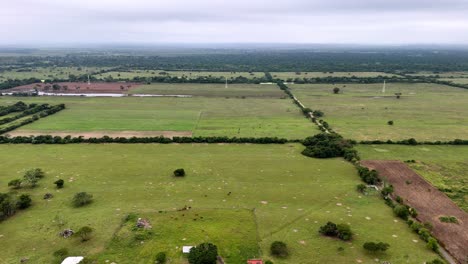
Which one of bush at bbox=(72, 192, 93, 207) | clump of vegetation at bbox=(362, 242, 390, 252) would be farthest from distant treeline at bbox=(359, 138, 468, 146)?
bush at bbox=(72, 192, 93, 207)

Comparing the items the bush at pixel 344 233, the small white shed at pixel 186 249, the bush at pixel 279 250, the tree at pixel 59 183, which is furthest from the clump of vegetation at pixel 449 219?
the tree at pixel 59 183

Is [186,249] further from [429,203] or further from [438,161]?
[438,161]

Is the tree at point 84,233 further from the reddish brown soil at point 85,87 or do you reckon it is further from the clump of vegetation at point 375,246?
the reddish brown soil at point 85,87

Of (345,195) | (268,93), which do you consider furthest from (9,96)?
(345,195)

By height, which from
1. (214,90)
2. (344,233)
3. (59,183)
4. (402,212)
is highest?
(214,90)

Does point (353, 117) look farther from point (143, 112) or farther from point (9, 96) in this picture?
point (9, 96)

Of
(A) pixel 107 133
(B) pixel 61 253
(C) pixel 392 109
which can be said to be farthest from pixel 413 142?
(B) pixel 61 253

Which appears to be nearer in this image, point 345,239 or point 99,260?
point 99,260
